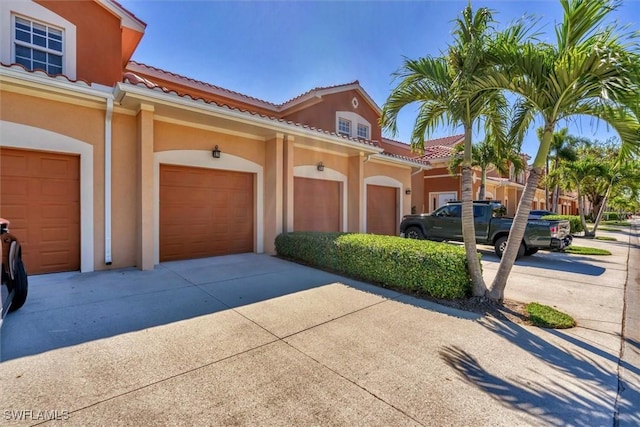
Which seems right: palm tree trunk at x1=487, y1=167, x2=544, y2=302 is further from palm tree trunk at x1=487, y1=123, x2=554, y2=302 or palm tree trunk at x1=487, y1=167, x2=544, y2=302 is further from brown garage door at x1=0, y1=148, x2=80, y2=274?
brown garage door at x1=0, y1=148, x2=80, y2=274

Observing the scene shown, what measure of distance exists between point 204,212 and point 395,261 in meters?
5.34

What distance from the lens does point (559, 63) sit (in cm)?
415

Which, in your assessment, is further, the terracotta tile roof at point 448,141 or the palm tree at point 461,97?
the terracotta tile roof at point 448,141

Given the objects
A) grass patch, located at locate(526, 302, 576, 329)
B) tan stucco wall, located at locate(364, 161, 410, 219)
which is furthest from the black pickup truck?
grass patch, located at locate(526, 302, 576, 329)

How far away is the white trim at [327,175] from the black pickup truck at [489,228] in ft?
10.2

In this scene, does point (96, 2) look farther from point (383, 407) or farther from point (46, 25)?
point (383, 407)

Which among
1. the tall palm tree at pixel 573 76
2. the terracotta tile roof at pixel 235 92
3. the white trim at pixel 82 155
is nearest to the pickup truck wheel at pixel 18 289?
the white trim at pixel 82 155

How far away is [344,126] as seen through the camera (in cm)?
1401

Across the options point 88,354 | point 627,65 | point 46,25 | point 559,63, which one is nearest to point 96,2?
point 46,25

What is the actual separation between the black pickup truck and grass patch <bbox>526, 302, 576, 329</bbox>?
201 inches

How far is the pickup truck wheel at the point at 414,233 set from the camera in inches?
485

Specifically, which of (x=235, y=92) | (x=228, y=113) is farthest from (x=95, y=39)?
(x=235, y=92)

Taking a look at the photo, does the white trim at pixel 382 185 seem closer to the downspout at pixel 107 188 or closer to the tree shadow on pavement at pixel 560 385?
the downspout at pixel 107 188

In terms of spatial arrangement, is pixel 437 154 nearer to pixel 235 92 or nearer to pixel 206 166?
pixel 235 92
